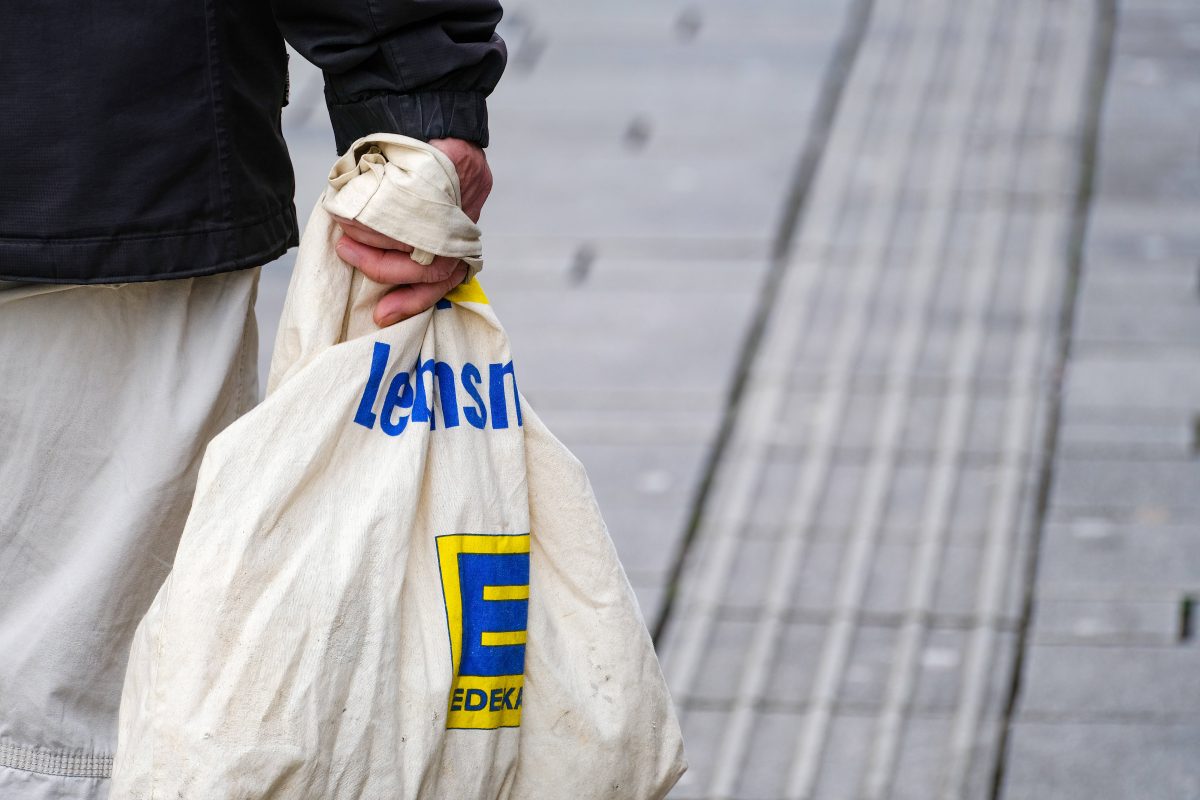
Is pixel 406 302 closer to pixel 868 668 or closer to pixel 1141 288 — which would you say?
pixel 868 668

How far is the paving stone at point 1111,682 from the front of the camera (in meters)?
3.29

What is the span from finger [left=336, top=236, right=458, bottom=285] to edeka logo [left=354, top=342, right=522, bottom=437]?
0.09 metres

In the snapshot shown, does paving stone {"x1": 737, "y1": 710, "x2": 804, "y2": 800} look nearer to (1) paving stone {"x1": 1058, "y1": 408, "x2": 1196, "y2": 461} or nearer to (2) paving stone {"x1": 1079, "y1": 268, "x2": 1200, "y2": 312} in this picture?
(1) paving stone {"x1": 1058, "y1": 408, "x2": 1196, "y2": 461}

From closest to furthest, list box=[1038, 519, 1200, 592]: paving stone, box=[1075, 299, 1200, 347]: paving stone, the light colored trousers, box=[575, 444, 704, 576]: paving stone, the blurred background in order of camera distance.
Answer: the light colored trousers < the blurred background < box=[1038, 519, 1200, 592]: paving stone < box=[575, 444, 704, 576]: paving stone < box=[1075, 299, 1200, 347]: paving stone

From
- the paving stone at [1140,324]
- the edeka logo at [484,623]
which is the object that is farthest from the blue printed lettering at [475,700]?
the paving stone at [1140,324]

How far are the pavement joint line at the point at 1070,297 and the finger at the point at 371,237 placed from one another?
1701 mm

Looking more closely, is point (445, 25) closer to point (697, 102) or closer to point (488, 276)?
point (488, 276)

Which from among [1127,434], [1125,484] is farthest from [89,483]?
[1127,434]

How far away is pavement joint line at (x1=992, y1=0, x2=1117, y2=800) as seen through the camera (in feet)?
11.2

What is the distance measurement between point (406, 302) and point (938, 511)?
2305 millimetres

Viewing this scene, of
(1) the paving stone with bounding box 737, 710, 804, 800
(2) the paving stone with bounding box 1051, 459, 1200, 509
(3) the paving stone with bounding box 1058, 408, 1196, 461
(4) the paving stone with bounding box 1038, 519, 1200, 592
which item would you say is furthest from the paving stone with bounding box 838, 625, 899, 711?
(3) the paving stone with bounding box 1058, 408, 1196, 461

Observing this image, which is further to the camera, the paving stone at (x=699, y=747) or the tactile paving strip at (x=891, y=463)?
the tactile paving strip at (x=891, y=463)

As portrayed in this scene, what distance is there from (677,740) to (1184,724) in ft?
5.01

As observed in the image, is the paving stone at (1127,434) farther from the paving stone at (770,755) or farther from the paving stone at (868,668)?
the paving stone at (770,755)
